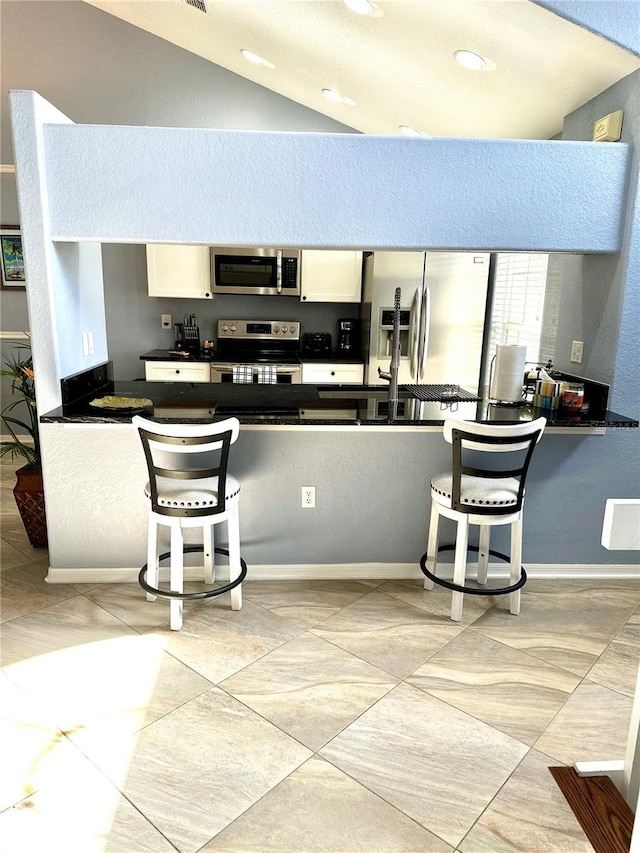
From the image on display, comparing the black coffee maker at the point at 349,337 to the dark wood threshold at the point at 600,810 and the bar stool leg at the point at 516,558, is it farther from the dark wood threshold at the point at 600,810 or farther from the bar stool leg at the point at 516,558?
the dark wood threshold at the point at 600,810

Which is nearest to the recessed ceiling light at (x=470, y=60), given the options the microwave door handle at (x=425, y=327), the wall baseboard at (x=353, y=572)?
the microwave door handle at (x=425, y=327)

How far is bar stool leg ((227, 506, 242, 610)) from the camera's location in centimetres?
274

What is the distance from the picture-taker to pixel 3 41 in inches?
190

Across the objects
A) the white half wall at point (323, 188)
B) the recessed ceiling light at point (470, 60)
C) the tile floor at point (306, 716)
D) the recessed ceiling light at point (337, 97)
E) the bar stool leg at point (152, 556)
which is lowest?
the tile floor at point (306, 716)

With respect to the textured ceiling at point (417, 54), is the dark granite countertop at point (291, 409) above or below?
below

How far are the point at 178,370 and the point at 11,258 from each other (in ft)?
5.93

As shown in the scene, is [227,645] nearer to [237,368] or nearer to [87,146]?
[87,146]

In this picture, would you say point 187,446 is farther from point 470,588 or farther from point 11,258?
point 11,258

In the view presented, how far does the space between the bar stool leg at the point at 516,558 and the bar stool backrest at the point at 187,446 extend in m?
1.34

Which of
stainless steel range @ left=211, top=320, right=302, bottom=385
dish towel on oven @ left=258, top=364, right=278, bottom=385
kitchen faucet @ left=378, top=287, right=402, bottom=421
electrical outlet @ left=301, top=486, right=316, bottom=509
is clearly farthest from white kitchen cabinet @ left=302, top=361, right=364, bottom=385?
electrical outlet @ left=301, top=486, right=316, bottom=509

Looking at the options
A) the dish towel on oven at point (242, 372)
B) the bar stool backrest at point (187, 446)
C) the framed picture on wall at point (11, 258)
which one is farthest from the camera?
the framed picture on wall at point (11, 258)

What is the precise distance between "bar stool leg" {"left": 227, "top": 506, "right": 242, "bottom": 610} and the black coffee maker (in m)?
2.92

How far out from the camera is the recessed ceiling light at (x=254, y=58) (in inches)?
170

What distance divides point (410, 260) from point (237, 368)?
161 cm
